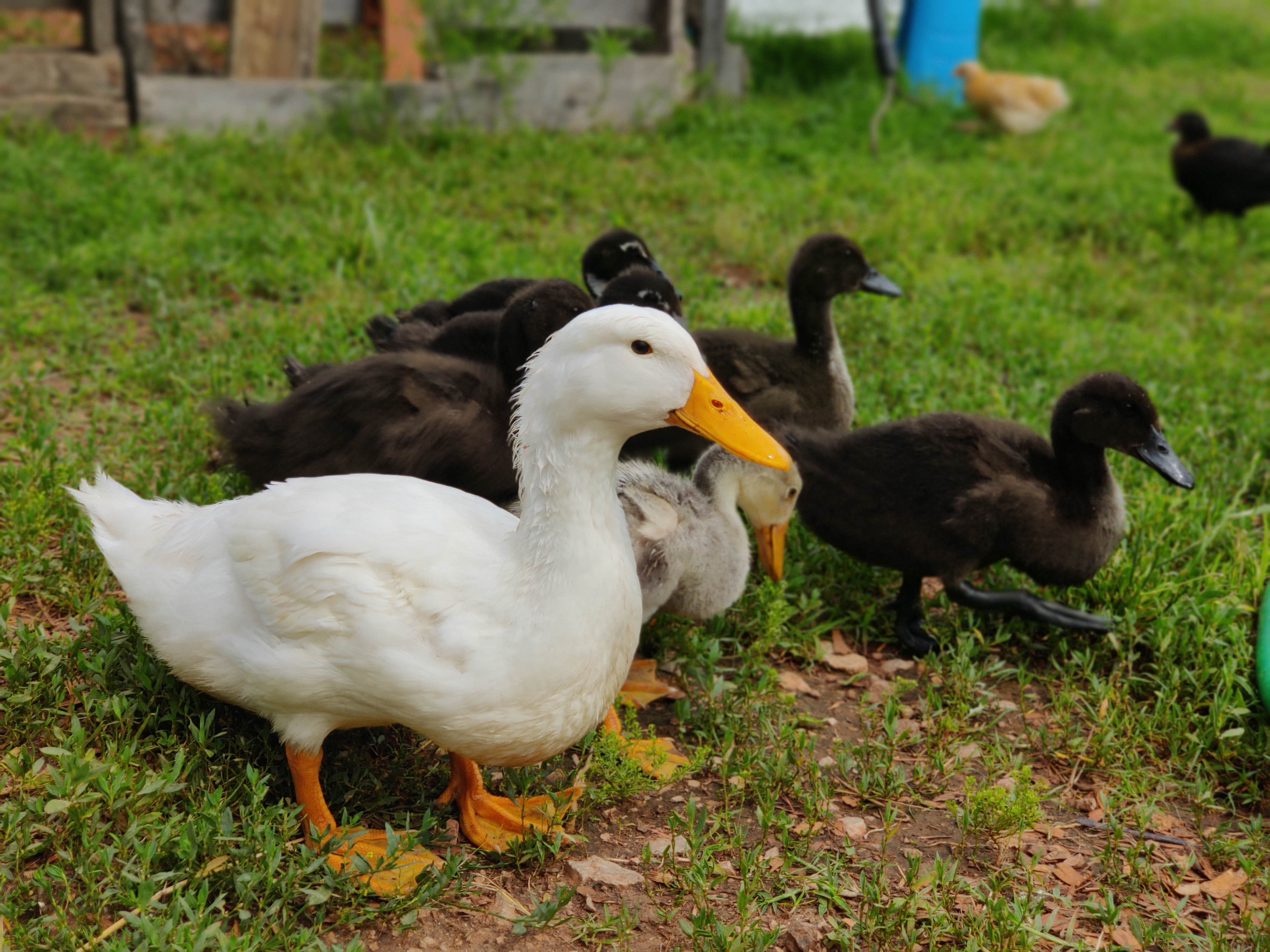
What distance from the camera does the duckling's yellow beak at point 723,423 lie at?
282 cm

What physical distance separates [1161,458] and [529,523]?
244cm

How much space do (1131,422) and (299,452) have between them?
9.47 feet

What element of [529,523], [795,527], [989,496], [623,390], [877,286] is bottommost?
[795,527]

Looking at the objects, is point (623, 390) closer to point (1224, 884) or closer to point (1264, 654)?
point (1224, 884)

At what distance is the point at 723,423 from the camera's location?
2.83m

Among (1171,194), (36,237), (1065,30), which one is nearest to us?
(36,237)

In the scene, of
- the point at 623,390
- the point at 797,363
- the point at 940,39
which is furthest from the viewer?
the point at 940,39

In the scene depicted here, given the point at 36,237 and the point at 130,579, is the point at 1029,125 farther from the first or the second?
the point at 130,579

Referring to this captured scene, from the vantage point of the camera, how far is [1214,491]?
5.03 metres

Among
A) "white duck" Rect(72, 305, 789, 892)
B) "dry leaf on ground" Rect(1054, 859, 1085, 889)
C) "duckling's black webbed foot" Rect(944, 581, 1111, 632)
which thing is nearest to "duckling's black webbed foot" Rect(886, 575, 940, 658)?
"duckling's black webbed foot" Rect(944, 581, 1111, 632)

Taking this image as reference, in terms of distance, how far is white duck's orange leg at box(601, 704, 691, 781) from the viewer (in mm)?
3291

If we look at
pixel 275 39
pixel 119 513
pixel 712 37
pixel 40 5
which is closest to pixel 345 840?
pixel 119 513

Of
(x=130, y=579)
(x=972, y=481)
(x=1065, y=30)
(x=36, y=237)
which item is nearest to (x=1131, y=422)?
(x=972, y=481)

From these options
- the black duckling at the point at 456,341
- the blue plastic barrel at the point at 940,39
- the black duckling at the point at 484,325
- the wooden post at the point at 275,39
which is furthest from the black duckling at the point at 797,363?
the blue plastic barrel at the point at 940,39
